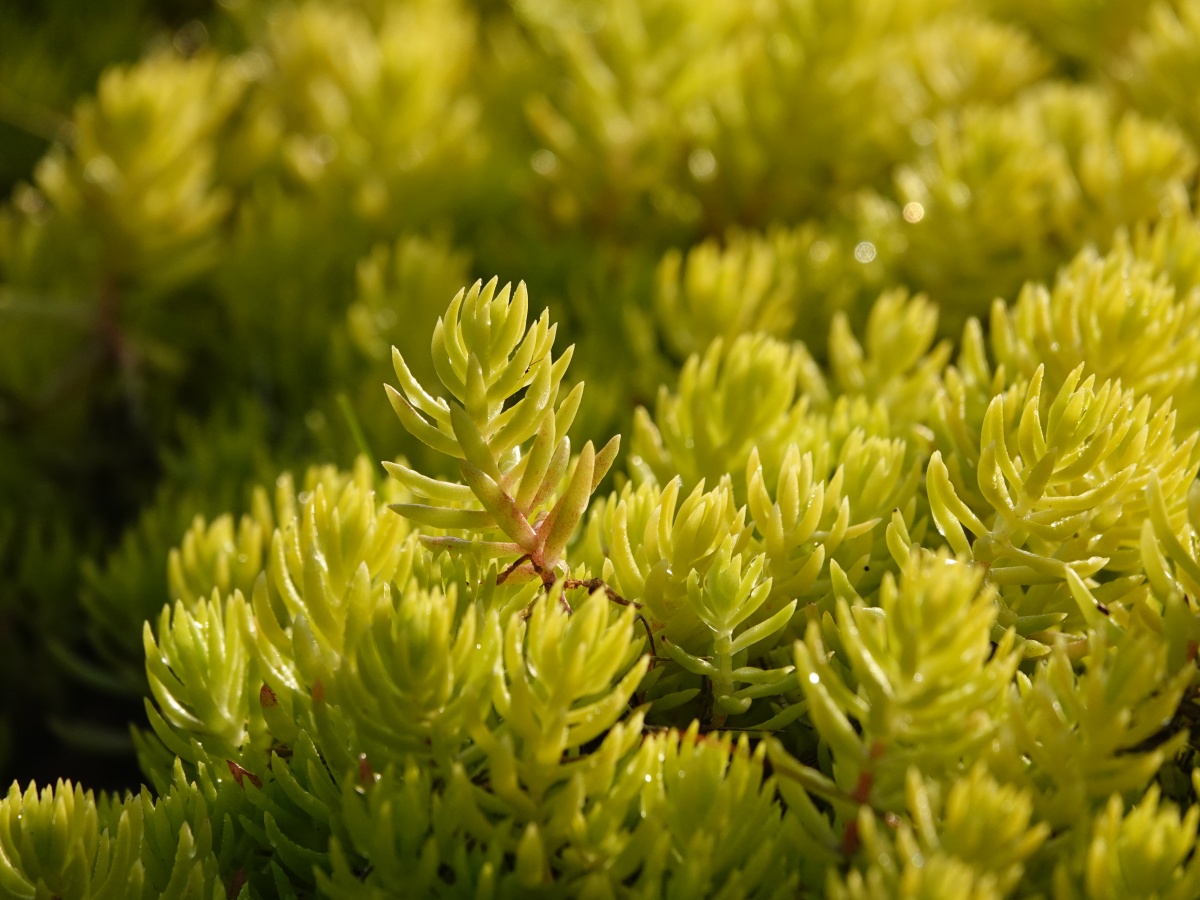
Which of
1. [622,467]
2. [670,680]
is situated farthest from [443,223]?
[670,680]

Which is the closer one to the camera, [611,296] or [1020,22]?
[611,296]

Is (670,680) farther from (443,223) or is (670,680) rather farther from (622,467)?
(443,223)

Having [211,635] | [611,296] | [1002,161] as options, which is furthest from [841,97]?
[211,635]

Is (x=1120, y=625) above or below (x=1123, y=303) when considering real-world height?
below

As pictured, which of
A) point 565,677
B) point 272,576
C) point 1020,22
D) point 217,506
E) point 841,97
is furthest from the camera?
point 1020,22

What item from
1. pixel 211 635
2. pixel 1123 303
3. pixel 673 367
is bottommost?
pixel 211 635

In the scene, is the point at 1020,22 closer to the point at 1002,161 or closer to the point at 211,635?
the point at 1002,161

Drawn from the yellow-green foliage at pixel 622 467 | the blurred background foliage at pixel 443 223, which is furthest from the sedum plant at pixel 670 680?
the blurred background foliage at pixel 443 223

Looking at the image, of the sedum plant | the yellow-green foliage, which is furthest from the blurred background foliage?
the sedum plant

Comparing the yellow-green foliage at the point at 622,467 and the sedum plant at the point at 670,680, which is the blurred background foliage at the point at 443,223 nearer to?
the yellow-green foliage at the point at 622,467
